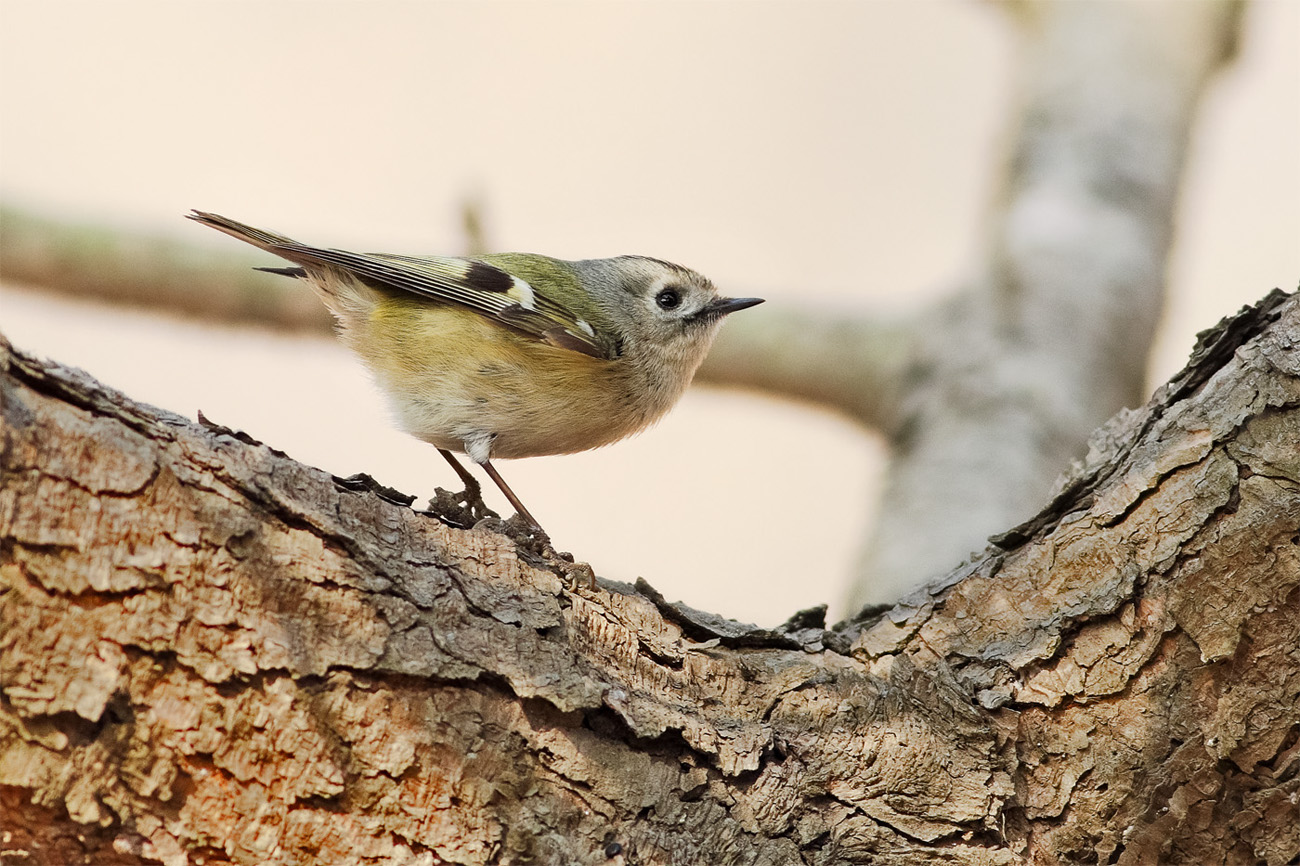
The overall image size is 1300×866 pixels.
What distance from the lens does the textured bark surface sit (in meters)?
1.70

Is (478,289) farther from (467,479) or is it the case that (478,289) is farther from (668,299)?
(668,299)

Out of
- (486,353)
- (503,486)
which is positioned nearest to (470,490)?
(503,486)

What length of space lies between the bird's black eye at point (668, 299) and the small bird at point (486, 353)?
302mm

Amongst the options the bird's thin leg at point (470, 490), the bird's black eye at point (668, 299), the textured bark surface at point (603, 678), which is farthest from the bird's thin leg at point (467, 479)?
the textured bark surface at point (603, 678)

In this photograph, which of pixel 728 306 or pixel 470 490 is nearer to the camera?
pixel 470 490

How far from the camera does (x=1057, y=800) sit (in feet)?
7.16

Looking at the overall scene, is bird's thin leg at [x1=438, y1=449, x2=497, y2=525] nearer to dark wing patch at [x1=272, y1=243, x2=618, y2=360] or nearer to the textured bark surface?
dark wing patch at [x1=272, y1=243, x2=618, y2=360]

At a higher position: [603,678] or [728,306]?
[728,306]

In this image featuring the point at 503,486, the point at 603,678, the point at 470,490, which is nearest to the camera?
the point at 603,678

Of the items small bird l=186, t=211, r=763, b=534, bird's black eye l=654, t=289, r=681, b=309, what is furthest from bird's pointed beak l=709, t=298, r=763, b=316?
small bird l=186, t=211, r=763, b=534

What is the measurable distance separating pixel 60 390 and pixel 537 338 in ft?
6.25

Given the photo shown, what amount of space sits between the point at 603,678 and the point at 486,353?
5.08 feet

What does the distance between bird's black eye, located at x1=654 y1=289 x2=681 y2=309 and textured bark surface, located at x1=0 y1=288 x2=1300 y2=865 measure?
1983 millimetres

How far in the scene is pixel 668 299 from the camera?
428 centimetres
